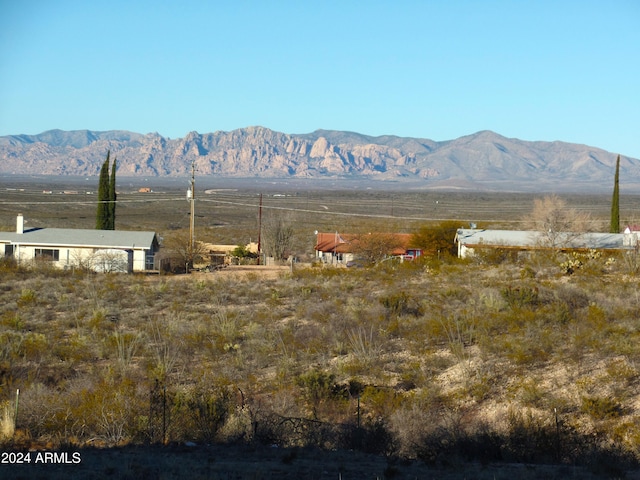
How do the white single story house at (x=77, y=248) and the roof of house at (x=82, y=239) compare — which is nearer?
the white single story house at (x=77, y=248)

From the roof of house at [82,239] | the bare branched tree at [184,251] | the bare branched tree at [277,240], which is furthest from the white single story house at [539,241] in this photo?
the roof of house at [82,239]

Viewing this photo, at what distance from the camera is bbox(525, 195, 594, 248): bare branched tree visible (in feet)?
147

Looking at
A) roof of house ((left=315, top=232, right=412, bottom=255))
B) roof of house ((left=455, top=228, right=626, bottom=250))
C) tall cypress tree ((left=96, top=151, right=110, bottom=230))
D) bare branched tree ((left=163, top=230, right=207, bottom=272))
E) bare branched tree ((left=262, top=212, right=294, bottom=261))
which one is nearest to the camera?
roof of house ((left=455, top=228, right=626, bottom=250))

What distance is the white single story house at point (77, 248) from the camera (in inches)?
1677

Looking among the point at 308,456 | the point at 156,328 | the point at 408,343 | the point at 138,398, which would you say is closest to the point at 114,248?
the point at 156,328

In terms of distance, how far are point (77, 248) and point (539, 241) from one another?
2619cm

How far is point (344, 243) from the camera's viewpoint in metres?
52.3

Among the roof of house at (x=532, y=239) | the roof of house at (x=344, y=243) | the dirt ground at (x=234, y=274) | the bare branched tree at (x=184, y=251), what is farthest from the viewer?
the roof of house at (x=344, y=243)

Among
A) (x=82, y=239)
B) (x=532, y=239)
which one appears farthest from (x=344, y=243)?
(x=82, y=239)

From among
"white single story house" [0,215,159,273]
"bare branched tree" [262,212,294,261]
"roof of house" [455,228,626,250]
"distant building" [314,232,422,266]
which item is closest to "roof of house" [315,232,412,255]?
"distant building" [314,232,422,266]

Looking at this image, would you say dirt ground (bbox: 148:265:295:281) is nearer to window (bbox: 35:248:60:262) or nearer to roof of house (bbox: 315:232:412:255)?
window (bbox: 35:248:60:262)

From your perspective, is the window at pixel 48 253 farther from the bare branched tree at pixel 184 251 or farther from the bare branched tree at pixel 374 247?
the bare branched tree at pixel 374 247

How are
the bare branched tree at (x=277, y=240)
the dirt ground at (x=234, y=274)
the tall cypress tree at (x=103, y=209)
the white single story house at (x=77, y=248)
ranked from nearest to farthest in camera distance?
the dirt ground at (x=234, y=274) < the white single story house at (x=77, y=248) < the tall cypress tree at (x=103, y=209) < the bare branched tree at (x=277, y=240)

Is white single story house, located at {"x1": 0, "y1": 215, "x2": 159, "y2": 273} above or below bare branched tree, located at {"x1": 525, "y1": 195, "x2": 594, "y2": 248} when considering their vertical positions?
below
